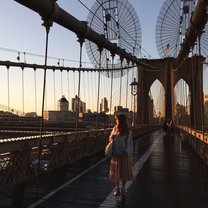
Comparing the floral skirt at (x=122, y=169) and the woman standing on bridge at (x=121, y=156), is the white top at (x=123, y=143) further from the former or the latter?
the floral skirt at (x=122, y=169)

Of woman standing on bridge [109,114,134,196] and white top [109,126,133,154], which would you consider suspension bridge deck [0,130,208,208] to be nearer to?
woman standing on bridge [109,114,134,196]

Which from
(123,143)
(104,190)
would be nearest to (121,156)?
(123,143)

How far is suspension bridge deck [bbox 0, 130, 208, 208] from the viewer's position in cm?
651

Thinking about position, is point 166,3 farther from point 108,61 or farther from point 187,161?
point 187,161

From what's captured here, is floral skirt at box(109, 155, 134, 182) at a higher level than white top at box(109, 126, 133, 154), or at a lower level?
lower

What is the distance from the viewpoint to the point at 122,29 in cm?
2662

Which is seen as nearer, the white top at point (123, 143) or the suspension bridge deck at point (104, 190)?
the suspension bridge deck at point (104, 190)

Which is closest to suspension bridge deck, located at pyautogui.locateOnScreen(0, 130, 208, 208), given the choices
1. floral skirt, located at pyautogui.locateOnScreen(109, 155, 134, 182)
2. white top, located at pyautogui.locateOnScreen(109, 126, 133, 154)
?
floral skirt, located at pyautogui.locateOnScreen(109, 155, 134, 182)

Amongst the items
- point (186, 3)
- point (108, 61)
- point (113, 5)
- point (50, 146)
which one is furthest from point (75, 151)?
point (186, 3)

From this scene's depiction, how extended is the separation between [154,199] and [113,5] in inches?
770

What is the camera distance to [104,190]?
25.1ft

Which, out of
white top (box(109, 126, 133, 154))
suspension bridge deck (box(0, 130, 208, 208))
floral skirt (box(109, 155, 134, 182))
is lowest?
suspension bridge deck (box(0, 130, 208, 208))

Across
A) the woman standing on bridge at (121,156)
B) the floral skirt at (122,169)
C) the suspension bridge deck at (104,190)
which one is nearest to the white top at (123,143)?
the woman standing on bridge at (121,156)

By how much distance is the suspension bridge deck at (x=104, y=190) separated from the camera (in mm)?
6512
